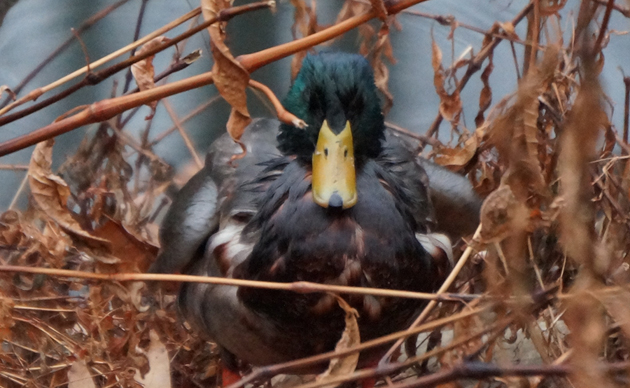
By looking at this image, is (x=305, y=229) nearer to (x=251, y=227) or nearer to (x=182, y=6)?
(x=251, y=227)

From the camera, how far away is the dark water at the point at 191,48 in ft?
5.92

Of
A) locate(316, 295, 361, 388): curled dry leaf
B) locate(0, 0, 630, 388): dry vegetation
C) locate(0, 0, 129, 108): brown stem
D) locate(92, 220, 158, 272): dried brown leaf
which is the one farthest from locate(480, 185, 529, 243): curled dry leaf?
locate(0, 0, 129, 108): brown stem

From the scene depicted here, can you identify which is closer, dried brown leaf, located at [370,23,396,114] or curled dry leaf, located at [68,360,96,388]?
curled dry leaf, located at [68,360,96,388]

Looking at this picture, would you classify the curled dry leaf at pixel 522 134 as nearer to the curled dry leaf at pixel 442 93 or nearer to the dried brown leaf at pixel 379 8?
the dried brown leaf at pixel 379 8

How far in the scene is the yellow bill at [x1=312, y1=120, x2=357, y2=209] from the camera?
921 millimetres

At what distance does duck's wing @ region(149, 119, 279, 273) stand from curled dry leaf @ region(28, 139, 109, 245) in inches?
13.7

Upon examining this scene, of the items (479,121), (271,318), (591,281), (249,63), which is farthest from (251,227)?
(591,281)

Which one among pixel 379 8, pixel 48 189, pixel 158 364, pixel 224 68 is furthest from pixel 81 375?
pixel 379 8

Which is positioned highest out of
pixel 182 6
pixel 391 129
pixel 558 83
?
pixel 182 6

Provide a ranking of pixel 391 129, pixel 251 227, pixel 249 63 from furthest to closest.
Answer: pixel 391 129 → pixel 251 227 → pixel 249 63

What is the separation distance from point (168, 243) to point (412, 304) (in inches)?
18.0

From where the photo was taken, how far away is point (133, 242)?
1200 millimetres

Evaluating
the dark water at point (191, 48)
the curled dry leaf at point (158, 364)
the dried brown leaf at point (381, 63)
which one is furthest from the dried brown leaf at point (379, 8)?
the dark water at point (191, 48)

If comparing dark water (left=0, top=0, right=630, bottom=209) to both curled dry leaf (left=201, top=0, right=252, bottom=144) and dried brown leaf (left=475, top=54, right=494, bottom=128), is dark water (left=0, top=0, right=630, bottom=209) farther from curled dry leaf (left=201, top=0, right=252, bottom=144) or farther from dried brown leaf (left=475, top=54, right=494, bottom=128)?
curled dry leaf (left=201, top=0, right=252, bottom=144)
